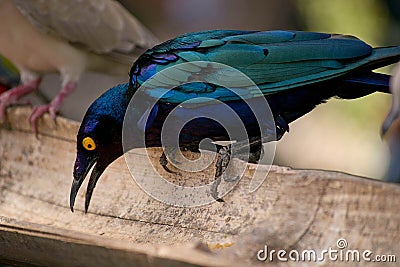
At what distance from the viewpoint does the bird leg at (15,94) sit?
3277mm

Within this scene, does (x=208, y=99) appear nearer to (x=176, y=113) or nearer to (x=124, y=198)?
(x=176, y=113)

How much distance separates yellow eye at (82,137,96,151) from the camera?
7.68 ft

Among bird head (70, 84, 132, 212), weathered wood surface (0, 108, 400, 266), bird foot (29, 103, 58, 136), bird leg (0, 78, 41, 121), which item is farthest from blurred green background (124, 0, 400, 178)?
bird head (70, 84, 132, 212)

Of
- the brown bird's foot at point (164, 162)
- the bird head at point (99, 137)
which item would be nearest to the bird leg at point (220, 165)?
the brown bird's foot at point (164, 162)

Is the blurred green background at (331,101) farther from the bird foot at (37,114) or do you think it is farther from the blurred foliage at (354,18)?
the bird foot at (37,114)

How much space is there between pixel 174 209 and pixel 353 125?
3.25 m

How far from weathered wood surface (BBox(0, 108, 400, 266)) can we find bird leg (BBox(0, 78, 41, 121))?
0.26 metres

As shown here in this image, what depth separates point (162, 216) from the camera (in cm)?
238

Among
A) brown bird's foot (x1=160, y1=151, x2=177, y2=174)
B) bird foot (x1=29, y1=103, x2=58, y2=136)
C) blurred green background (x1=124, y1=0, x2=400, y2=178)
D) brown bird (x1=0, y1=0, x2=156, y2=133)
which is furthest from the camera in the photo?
blurred green background (x1=124, y1=0, x2=400, y2=178)

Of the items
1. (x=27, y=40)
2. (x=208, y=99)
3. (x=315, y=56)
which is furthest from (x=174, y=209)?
(x=27, y=40)

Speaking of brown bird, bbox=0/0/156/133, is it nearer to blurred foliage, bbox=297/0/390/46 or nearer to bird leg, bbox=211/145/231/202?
bird leg, bbox=211/145/231/202

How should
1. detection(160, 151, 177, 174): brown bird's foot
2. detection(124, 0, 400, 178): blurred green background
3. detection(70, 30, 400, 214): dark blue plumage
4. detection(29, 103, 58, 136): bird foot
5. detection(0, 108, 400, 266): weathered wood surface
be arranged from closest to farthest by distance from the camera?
detection(0, 108, 400, 266): weathered wood surface → detection(70, 30, 400, 214): dark blue plumage → detection(160, 151, 177, 174): brown bird's foot → detection(29, 103, 58, 136): bird foot → detection(124, 0, 400, 178): blurred green background

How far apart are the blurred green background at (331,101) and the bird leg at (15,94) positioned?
193 cm

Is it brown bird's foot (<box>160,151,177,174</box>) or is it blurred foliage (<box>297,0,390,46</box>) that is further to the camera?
blurred foliage (<box>297,0,390,46</box>)
